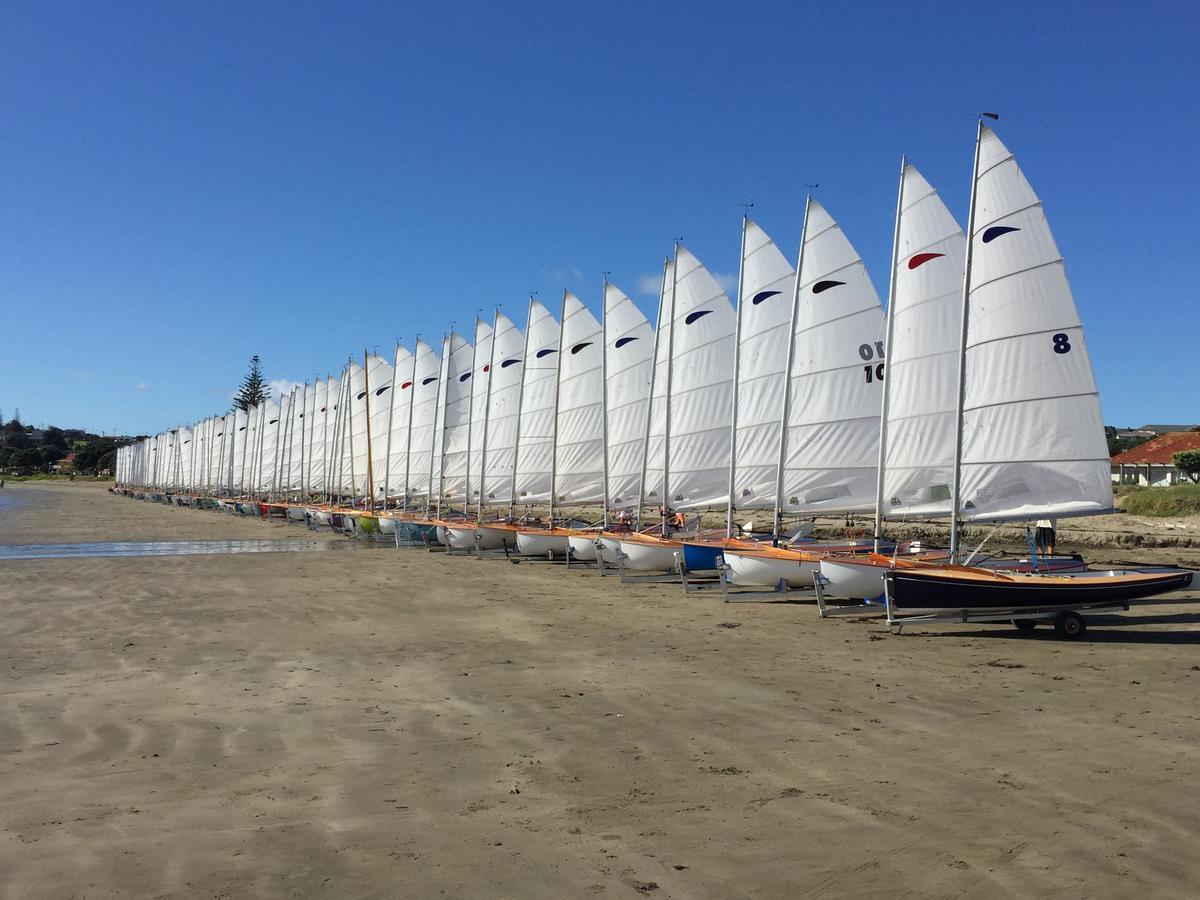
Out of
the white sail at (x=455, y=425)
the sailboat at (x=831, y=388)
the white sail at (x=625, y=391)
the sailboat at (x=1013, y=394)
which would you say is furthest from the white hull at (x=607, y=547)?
the white sail at (x=455, y=425)

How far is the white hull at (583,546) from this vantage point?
2356cm

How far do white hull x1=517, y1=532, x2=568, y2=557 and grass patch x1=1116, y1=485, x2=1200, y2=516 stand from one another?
22.1 meters

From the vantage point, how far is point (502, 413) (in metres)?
32.3

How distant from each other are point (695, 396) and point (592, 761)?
54.5 ft

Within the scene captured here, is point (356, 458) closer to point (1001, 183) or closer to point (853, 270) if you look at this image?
point (853, 270)

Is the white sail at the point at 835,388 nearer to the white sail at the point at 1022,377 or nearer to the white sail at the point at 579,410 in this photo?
the white sail at the point at 1022,377

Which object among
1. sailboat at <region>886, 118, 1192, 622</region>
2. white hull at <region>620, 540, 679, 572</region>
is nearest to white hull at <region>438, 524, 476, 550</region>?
white hull at <region>620, 540, 679, 572</region>

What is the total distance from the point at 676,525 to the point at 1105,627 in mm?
10809

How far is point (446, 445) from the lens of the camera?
35.8 metres

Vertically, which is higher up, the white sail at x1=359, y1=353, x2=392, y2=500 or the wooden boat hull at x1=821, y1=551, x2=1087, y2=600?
the white sail at x1=359, y1=353, x2=392, y2=500

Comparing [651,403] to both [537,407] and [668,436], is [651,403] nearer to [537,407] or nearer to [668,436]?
[668,436]

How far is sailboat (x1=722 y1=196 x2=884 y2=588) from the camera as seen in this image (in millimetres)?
18469

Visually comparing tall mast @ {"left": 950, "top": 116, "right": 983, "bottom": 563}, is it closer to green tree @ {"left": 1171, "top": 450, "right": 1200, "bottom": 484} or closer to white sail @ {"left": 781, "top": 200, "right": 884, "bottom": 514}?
white sail @ {"left": 781, "top": 200, "right": 884, "bottom": 514}

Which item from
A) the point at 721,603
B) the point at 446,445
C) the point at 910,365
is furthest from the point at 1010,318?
the point at 446,445
